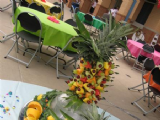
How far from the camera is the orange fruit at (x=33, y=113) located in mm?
1139

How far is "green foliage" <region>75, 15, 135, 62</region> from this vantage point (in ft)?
3.79

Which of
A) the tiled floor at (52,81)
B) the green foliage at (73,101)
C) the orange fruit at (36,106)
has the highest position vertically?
the green foliage at (73,101)

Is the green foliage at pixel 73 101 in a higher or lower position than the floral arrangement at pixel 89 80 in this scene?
lower

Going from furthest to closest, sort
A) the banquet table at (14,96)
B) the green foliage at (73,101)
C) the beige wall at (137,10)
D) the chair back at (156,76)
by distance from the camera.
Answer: the beige wall at (137,10) < the chair back at (156,76) < the banquet table at (14,96) < the green foliage at (73,101)

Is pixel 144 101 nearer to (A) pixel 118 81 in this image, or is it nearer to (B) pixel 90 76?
(A) pixel 118 81

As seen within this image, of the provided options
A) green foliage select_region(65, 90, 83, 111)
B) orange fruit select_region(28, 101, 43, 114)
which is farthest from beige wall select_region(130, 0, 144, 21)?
orange fruit select_region(28, 101, 43, 114)

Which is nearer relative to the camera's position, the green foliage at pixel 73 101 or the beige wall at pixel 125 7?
the green foliage at pixel 73 101

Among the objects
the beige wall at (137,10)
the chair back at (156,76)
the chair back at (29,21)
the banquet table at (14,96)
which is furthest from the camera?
the beige wall at (137,10)

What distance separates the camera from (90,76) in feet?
3.89

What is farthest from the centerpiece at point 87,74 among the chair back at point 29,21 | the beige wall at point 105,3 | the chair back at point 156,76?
the beige wall at point 105,3

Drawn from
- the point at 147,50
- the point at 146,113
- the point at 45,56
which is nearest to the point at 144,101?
the point at 146,113

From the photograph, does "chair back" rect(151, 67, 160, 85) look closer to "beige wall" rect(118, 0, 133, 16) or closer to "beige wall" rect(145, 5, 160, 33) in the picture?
"beige wall" rect(145, 5, 160, 33)

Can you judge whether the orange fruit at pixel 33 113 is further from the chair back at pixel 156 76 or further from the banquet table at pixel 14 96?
the chair back at pixel 156 76

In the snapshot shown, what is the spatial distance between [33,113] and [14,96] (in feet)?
1.48
